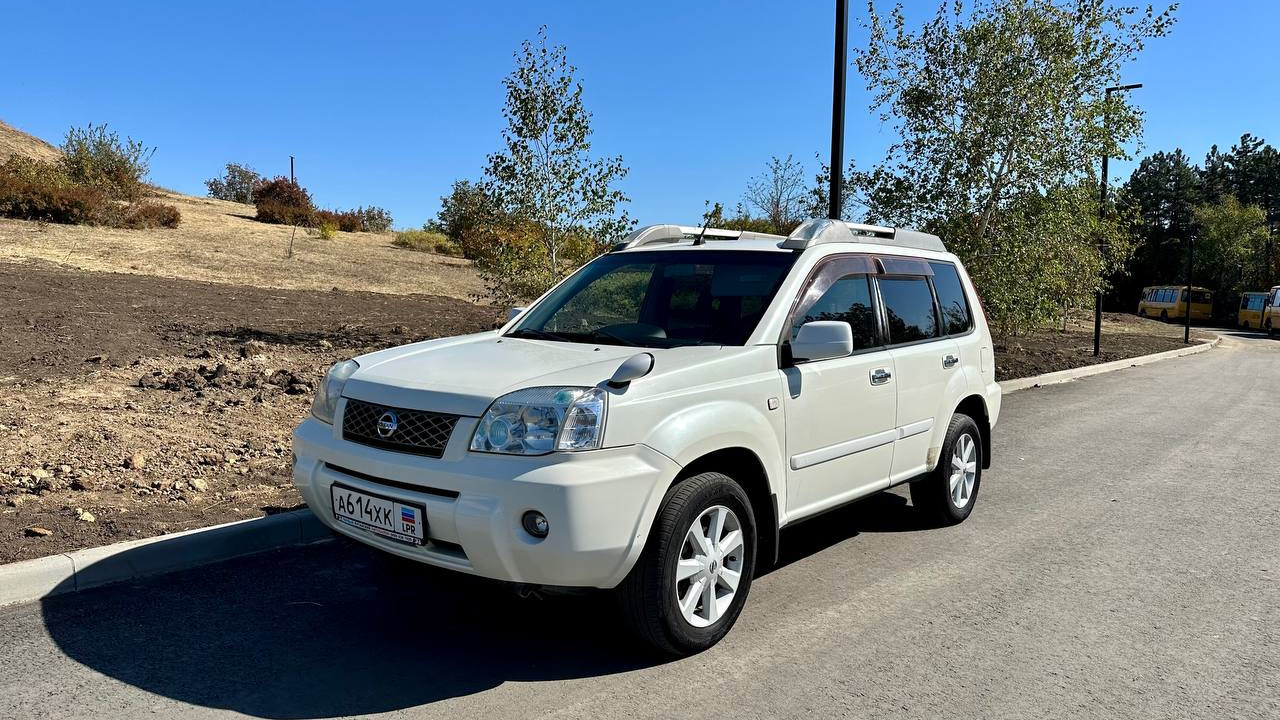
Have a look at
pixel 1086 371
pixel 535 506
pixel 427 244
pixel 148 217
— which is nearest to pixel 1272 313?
pixel 1086 371

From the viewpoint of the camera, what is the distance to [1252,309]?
1684 inches

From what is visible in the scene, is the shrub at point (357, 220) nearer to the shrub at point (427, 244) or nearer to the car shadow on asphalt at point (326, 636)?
the shrub at point (427, 244)

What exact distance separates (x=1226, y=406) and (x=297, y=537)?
40.9 feet

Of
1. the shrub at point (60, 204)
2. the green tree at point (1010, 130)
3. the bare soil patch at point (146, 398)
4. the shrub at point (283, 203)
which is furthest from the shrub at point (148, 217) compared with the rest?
the green tree at point (1010, 130)

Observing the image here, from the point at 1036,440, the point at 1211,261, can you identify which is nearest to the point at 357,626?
the point at 1036,440

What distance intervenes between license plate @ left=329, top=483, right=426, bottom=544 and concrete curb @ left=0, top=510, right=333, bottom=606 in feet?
5.03

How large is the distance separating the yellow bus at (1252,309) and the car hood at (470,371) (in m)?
46.7

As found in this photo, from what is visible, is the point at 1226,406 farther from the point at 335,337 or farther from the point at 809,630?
the point at 335,337

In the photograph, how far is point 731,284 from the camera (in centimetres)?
462

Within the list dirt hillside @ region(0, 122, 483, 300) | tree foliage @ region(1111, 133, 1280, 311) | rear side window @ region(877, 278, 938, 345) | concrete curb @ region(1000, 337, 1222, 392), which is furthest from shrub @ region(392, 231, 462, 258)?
tree foliage @ region(1111, 133, 1280, 311)

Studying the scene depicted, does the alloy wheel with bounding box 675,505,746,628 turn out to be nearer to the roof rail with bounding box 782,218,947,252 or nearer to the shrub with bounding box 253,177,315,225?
the roof rail with bounding box 782,218,947,252

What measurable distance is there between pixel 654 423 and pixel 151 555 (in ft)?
9.90

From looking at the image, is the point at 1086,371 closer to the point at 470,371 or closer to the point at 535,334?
the point at 535,334

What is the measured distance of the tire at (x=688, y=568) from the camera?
142 inches
